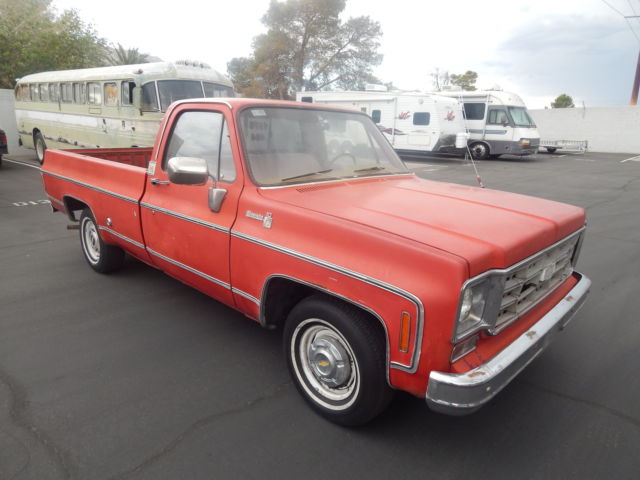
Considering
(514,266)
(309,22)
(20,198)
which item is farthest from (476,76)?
(514,266)

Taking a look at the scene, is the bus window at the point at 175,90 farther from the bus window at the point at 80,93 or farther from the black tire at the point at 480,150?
the black tire at the point at 480,150

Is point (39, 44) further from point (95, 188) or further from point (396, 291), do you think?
point (396, 291)

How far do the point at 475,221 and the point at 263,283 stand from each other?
4.35 feet

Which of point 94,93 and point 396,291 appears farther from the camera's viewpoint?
point 94,93

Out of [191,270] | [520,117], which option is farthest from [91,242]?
[520,117]

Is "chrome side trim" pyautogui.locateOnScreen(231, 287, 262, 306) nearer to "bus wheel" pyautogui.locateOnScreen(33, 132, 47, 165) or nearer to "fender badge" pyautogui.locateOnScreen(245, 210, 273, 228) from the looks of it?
"fender badge" pyautogui.locateOnScreen(245, 210, 273, 228)

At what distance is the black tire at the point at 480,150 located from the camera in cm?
2059

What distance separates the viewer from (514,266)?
86.8 inches

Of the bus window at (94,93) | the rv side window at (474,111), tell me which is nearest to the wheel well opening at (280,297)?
the bus window at (94,93)

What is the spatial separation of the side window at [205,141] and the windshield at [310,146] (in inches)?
7.4

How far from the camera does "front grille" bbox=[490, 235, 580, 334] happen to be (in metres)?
2.32

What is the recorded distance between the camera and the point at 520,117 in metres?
20.3

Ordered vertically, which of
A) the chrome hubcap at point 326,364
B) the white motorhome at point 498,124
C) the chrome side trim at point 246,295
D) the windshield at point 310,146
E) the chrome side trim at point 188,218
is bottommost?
the chrome hubcap at point 326,364

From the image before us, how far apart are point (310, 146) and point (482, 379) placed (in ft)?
6.82
